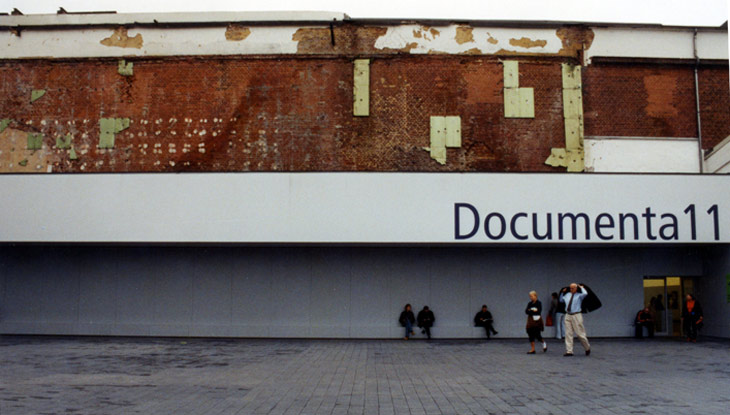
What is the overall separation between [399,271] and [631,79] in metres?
11.4

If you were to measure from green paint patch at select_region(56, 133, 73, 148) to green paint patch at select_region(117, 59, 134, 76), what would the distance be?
9.70 ft

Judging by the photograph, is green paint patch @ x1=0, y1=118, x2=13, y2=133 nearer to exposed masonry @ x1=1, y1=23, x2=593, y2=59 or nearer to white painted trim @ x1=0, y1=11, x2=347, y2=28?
exposed masonry @ x1=1, y1=23, x2=593, y2=59

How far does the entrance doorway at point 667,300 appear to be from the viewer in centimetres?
1995

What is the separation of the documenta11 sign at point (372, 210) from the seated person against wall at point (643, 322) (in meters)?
3.33

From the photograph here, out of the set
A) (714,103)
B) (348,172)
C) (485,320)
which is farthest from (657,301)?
(348,172)

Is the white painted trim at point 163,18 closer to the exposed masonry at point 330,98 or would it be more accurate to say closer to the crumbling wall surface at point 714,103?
the exposed masonry at point 330,98

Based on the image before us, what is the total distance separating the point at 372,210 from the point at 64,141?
12532 millimetres

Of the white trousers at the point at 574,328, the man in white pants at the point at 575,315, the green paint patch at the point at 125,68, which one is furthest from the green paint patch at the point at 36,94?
the white trousers at the point at 574,328

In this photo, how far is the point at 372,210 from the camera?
55.5 feet

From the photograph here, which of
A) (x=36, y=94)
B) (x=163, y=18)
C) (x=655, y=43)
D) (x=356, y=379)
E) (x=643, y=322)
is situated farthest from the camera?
(x=163, y=18)

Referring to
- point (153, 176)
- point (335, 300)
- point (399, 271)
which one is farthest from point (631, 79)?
point (153, 176)

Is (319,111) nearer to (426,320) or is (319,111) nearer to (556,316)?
(426,320)

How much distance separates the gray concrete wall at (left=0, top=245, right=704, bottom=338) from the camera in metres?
19.2

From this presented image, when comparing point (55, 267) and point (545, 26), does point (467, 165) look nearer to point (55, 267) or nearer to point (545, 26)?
point (545, 26)
